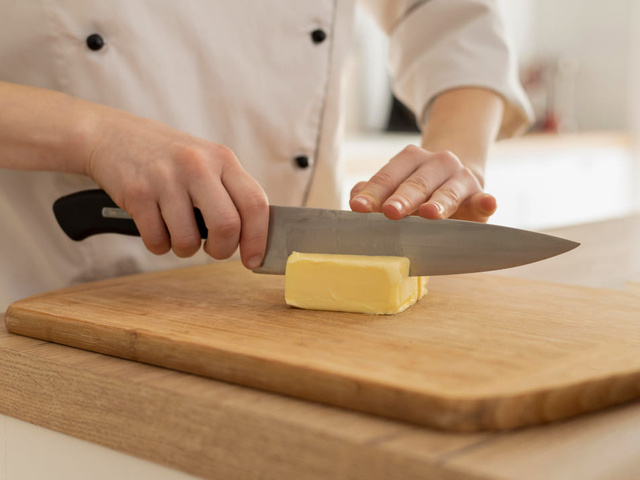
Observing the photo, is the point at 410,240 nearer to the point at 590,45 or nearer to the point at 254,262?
the point at 254,262

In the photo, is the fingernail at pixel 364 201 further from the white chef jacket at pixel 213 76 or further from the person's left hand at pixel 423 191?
the white chef jacket at pixel 213 76

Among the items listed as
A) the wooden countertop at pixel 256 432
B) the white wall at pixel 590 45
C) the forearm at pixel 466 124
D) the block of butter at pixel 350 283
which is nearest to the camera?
the wooden countertop at pixel 256 432

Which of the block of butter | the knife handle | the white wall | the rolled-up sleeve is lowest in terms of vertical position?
the block of butter

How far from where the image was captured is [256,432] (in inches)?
21.4

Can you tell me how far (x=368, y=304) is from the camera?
2.51 feet

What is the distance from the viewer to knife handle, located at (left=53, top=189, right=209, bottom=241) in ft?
2.92

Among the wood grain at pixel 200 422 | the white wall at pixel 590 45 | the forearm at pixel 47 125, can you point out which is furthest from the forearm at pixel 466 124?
the white wall at pixel 590 45

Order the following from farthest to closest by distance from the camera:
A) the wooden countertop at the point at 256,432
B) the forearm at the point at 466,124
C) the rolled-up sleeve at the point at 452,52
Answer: the rolled-up sleeve at the point at 452,52
the forearm at the point at 466,124
the wooden countertop at the point at 256,432

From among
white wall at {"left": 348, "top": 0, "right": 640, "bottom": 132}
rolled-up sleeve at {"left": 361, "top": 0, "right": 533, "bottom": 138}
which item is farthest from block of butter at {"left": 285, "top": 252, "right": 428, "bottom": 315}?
white wall at {"left": 348, "top": 0, "right": 640, "bottom": 132}

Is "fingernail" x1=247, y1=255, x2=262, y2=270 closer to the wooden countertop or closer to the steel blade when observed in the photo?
the steel blade

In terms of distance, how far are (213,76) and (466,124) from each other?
395 mm

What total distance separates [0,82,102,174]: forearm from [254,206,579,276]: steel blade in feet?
0.75

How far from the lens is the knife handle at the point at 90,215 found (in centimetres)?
89

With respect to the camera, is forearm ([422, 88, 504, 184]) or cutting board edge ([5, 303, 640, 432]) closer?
cutting board edge ([5, 303, 640, 432])
